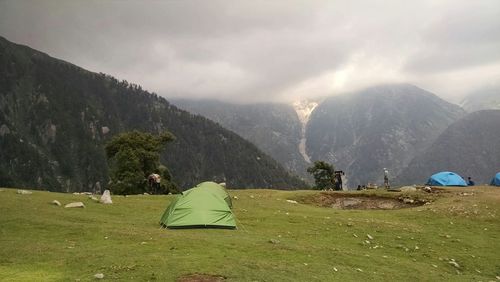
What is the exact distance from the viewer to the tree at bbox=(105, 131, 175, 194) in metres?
67.4

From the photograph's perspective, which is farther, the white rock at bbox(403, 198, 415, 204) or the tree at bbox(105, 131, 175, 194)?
the tree at bbox(105, 131, 175, 194)

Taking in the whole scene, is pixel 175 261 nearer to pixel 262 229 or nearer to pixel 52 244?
pixel 52 244

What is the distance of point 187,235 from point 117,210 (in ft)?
35.8

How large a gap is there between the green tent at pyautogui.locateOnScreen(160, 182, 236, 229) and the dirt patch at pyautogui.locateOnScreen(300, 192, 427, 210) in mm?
17917

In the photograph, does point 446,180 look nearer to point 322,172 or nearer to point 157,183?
point 322,172

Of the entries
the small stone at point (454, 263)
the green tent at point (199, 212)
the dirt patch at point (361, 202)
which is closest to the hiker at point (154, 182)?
the dirt patch at point (361, 202)

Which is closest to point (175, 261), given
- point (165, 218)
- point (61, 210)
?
point (165, 218)

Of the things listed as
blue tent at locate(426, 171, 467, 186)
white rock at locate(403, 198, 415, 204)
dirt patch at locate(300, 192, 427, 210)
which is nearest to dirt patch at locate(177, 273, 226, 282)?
dirt patch at locate(300, 192, 427, 210)

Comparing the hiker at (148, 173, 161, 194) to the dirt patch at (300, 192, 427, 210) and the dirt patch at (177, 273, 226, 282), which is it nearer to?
the dirt patch at (300, 192, 427, 210)

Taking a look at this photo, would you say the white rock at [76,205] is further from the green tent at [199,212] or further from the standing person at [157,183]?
the standing person at [157,183]

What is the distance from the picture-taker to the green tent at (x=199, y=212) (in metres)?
26.3

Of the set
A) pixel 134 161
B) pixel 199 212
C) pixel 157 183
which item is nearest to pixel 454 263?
pixel 199 212

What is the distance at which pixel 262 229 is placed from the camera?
27.5 meters

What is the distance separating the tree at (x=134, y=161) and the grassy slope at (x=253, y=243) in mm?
31139
